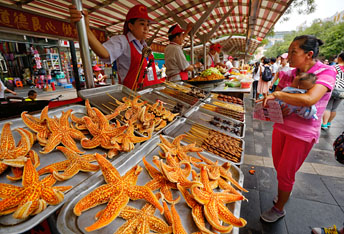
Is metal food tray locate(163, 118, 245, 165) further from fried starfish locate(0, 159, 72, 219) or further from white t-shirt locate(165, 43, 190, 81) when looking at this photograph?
white t-shirt locate(165, 43, 190, 81)

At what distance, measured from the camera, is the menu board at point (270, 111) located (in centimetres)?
212

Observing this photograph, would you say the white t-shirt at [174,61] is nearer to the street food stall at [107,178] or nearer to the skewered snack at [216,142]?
the skewered snack at [216,142]

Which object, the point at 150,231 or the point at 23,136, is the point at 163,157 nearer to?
the point at 150,231

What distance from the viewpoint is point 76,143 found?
1.53m

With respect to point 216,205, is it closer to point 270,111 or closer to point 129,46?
point 270,111

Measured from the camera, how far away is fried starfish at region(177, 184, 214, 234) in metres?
0.99

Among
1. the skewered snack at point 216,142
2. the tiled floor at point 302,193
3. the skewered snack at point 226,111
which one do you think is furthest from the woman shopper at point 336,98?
the skewered snack at point 216,142

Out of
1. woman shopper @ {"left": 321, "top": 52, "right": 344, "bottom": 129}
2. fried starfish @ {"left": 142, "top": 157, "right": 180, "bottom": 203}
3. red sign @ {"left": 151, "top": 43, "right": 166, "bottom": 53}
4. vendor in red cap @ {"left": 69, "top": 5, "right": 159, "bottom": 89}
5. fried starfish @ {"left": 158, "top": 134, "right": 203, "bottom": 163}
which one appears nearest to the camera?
fried starfish @ {"left": 142, "top": 157, "right": 180, "bottom": 203}

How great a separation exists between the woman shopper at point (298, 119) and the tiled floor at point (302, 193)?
19 cm

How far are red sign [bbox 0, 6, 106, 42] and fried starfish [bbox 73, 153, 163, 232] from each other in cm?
506

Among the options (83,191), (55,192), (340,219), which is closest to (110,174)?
(83,191)

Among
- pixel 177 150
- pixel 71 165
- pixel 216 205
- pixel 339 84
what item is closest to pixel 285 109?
pixel 177 150

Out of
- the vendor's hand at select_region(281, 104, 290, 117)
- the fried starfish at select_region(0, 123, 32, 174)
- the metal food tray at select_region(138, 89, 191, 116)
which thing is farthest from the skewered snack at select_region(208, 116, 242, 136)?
the fried starfish at select_region(0, 123, 32, 174)

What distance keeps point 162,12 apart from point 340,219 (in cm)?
921
